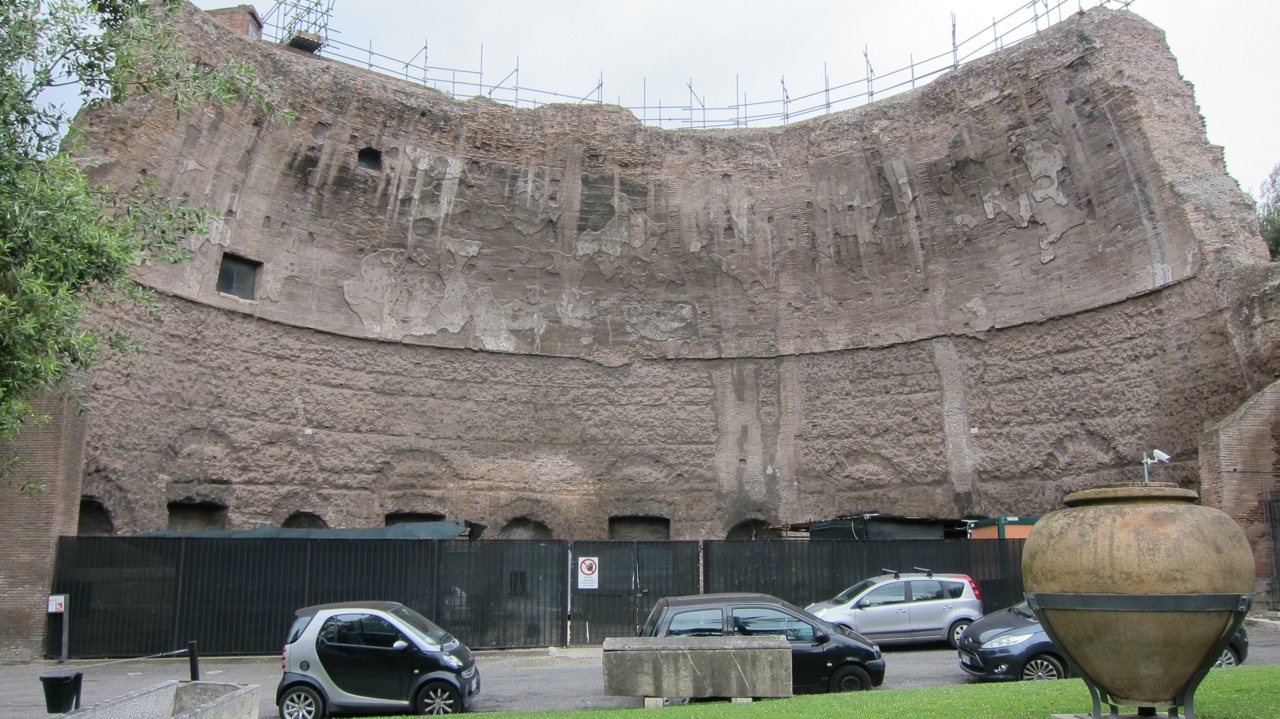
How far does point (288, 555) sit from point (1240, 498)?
1382 centimetres

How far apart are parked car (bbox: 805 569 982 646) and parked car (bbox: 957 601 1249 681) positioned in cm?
266

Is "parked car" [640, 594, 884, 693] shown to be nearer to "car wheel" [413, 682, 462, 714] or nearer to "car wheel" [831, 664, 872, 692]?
"car wheel" [831, 664, 872, 692]

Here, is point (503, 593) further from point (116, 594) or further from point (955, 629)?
point (955, 629)

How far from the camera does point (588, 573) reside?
14.7 metres

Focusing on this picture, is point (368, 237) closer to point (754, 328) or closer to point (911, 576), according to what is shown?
point (754, 328)

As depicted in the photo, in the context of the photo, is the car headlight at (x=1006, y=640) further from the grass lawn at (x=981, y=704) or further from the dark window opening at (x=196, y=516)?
the dark window opening at (x=196, y=516)

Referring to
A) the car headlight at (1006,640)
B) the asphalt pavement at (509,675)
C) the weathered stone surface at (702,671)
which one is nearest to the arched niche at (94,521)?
the asphalt pavement at (509,675)

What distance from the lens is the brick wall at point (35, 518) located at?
13055 mm

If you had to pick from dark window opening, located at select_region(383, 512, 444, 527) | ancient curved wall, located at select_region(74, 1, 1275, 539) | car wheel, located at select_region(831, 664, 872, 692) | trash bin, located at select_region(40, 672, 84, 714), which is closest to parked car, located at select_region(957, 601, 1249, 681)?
car wheel, located at select_region(831, 664, 872, 692)

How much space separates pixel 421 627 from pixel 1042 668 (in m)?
5.81

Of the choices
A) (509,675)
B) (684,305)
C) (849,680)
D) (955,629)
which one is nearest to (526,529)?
(684,305)

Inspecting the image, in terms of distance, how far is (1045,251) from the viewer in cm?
1905

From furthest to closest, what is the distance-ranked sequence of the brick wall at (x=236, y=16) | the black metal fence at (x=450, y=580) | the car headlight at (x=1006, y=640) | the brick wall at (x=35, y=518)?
the brick wall at (x=236, y=16)
the black metal fence at (x=450, y=580)
the brick wall at (x=35, y=518)
the car headlight at (x=1006, y=640)

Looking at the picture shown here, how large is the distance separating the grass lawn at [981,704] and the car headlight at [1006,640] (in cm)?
103
